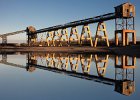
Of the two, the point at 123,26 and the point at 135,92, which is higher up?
the point at 123,26

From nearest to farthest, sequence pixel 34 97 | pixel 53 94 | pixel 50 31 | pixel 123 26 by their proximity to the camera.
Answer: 1. pixel 34 97
2. pixel 53 94
3. pixel 123 26
4. pixel 50 31

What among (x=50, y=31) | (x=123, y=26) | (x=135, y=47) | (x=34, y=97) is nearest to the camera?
(x=34, y=97)

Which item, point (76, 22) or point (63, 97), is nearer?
point (63, 97)

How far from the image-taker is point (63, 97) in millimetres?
6961

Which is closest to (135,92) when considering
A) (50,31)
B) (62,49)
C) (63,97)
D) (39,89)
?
(63,97)

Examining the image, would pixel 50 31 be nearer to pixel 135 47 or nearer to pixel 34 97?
pixel 135 47

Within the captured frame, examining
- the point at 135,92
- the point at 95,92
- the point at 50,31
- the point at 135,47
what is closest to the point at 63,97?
the point at 95,92

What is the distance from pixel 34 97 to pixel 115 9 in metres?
33.9

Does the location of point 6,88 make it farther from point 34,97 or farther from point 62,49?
point 62,49

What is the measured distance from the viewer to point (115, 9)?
39.1 meters

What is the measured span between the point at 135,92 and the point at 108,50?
32651 mm

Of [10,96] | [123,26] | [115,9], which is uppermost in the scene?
[115,9]

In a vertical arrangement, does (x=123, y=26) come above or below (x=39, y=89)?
above

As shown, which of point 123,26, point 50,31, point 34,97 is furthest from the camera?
point 50,31
